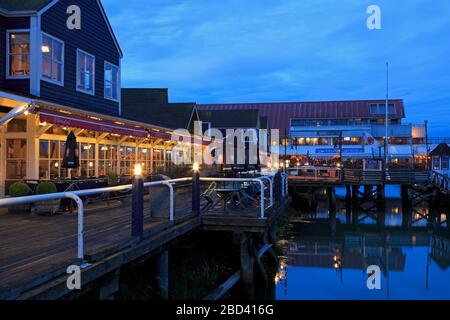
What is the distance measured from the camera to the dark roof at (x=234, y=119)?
156ft

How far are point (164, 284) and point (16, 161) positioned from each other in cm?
751

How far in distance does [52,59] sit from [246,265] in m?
9.28

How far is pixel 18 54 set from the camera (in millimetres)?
13633

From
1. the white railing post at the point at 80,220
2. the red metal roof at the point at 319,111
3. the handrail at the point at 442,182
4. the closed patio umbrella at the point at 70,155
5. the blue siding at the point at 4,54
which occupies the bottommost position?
the handrail at the point at 442,182

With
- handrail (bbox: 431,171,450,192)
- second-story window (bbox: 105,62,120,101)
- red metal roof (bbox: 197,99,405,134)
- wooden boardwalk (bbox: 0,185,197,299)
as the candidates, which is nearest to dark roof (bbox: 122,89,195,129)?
second-story window (bbox: 105,62,120,101)

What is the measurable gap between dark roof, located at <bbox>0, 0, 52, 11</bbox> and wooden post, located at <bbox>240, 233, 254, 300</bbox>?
9.50m

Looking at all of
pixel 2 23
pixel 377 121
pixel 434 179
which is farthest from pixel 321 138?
pixel 2 23

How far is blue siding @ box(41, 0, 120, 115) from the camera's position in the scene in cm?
1445

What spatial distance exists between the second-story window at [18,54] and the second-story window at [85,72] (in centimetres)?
253

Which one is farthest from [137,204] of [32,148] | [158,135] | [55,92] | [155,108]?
[155,108]

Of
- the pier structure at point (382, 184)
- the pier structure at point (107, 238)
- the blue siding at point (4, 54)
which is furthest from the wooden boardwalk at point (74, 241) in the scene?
the pier structure at point (382, 184)

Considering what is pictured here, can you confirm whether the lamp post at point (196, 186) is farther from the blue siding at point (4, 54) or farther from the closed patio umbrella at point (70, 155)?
the blue siding at point (4, 54)

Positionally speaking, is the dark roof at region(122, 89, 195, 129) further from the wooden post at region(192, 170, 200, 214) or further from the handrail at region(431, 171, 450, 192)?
the wooden post at region(192, 170, 200, 214)

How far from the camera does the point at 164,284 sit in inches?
324
